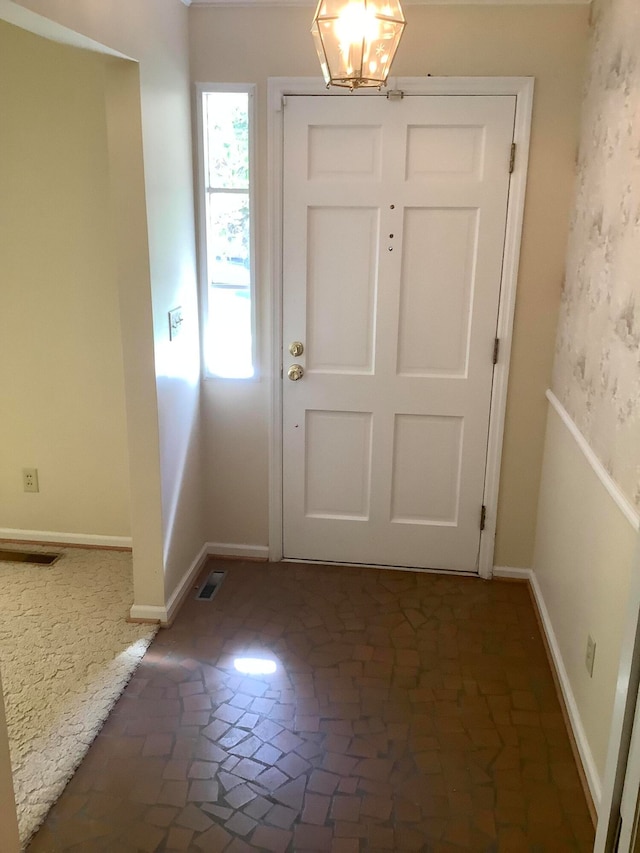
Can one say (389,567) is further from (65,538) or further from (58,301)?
(58,301)

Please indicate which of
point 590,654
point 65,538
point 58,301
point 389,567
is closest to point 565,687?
point 590,654

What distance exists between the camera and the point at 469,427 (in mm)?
3088

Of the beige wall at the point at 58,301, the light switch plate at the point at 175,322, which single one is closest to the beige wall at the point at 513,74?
the light switch plate at the point at 175,322

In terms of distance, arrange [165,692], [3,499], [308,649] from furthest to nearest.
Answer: [3,499]
[308,649]
[165,692]

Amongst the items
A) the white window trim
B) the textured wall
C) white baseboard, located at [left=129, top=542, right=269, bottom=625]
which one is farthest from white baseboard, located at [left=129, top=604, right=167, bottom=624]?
the textured wall

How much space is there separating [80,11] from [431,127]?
1.41 metres

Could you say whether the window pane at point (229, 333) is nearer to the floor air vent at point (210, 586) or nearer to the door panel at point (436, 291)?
the door panel at point (436, 291)

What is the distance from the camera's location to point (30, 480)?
3426 mm

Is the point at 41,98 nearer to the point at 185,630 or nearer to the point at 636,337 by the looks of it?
the point at 185,630

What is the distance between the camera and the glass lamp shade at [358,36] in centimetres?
142

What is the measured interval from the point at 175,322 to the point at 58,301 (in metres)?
0.74

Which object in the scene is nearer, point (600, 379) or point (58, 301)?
point (600, 379)

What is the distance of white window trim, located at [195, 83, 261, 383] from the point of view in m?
2.86

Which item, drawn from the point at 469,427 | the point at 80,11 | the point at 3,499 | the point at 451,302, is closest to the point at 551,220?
the point at 451,302
